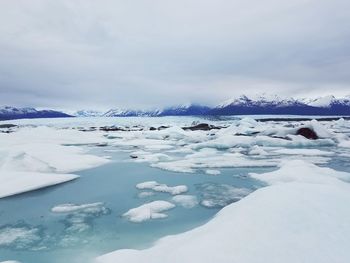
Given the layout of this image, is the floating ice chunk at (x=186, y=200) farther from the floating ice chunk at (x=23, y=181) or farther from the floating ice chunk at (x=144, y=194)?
the floating ice chunk at (x=23, y=181)

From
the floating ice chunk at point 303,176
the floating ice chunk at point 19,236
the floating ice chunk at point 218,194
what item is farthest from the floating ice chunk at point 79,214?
the floating ice chunk at point 303,176

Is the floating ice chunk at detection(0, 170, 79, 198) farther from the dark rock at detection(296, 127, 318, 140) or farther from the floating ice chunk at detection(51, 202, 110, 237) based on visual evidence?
the dark rock at detection(296, 127, 318, 140)

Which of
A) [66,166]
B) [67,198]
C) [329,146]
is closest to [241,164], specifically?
[66,166]

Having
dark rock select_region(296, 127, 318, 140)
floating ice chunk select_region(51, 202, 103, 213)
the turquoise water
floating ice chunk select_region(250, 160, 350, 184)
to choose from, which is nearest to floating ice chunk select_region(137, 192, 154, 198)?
the turquoise water

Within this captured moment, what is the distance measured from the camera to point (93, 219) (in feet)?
21.3

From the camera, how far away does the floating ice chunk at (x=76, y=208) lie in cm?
709

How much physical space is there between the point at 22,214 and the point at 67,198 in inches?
52.9

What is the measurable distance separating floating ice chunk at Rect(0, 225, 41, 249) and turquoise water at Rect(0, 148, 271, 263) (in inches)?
0.6

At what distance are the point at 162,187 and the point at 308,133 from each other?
1837 cm

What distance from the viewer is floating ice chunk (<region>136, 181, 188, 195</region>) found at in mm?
8711

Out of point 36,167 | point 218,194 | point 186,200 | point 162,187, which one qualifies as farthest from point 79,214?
point 36,167

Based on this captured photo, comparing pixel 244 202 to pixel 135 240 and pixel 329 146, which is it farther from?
pixel 329 146

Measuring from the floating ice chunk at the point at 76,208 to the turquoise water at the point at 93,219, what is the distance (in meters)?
0.17

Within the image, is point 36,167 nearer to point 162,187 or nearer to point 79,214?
point 162,187
